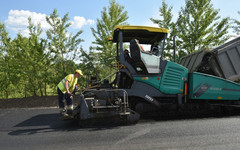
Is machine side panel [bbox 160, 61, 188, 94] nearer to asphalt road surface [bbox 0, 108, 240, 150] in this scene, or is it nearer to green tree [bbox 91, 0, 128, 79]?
asphalt road surface [bbox 0, 108, 240, 150]

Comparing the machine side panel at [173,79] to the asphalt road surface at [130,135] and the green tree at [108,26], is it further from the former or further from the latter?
the green tree at [108,26]

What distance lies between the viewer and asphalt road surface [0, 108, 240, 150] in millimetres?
3145

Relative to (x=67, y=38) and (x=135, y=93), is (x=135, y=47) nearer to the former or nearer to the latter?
(x=135, y=93)

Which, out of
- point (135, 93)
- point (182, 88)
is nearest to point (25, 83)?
point (135, 93)

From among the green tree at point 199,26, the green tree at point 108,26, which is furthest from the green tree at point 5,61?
the green tree at point 199,26

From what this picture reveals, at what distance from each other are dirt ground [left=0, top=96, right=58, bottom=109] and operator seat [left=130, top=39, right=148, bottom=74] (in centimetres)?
526

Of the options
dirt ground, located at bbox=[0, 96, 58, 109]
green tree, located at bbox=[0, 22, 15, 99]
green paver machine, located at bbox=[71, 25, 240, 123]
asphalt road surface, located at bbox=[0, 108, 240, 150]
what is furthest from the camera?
green tree, located at bbox=[0, 22, 15, 99]

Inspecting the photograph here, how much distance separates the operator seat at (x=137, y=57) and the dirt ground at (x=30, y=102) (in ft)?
17.3

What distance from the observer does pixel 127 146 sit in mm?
3102

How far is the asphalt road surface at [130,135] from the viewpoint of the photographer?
3.14 meters

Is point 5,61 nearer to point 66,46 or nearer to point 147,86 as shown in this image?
point 66,46

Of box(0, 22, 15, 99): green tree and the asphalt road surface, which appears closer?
the asphalt road surface

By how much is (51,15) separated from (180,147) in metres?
9.09

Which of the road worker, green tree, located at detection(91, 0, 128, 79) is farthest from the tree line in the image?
the road worker
